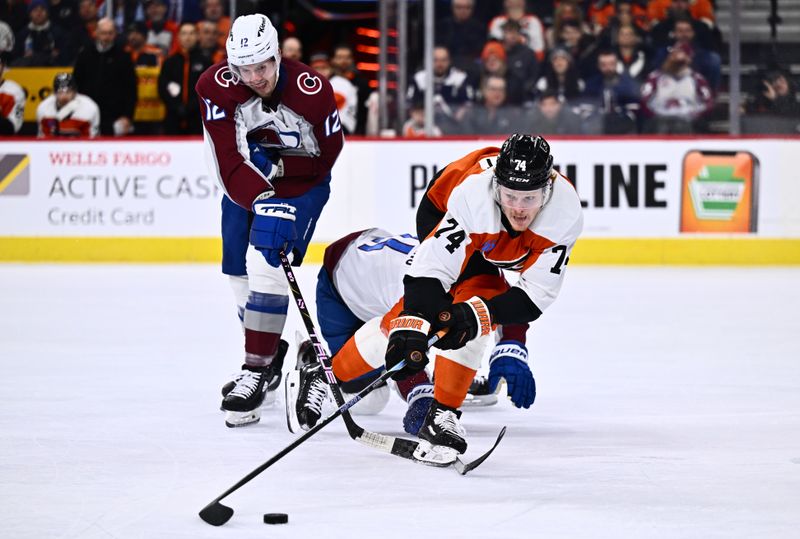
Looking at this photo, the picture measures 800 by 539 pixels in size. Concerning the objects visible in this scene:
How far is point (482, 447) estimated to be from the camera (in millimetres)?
3199

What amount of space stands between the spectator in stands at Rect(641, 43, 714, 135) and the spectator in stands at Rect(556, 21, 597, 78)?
40cm

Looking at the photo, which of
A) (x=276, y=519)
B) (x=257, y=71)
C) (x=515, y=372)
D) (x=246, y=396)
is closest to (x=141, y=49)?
(x=257, y=71)

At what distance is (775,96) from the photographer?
8.13 m

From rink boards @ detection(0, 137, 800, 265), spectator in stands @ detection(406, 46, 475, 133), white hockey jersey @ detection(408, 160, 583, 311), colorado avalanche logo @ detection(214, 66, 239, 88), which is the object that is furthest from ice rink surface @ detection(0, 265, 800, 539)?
spectator in stands @ detection(406, 46, 475, 133)

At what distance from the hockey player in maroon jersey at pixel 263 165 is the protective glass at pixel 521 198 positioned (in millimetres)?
761

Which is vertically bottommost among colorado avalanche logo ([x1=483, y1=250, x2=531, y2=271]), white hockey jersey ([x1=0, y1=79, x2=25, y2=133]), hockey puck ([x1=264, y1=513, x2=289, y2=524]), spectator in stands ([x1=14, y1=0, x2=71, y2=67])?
hockey puck ([x1=264, y1=513, x2=289, y2=524])

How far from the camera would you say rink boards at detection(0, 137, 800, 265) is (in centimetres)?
790

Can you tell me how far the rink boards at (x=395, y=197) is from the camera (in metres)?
7.90

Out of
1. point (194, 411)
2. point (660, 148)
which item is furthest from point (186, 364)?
point (660, 148)

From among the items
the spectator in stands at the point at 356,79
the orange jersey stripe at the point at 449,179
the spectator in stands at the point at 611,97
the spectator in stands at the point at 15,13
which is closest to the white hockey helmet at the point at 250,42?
the orange jersey stripe at the point at 449,179

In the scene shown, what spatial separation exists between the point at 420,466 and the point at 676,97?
18.8ft

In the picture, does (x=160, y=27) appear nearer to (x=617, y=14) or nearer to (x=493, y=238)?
(x=617, y=14)

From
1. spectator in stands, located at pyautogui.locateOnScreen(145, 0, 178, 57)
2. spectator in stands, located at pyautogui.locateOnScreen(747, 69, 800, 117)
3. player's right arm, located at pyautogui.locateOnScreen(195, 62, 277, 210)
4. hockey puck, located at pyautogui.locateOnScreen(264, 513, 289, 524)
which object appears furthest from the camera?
spectator in stands, located at pyautogui.locateOnScreen(145, 0, 178, 57)

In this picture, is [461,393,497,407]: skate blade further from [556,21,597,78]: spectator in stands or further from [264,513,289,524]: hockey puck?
[556,21,597,78]: spectator in stands
